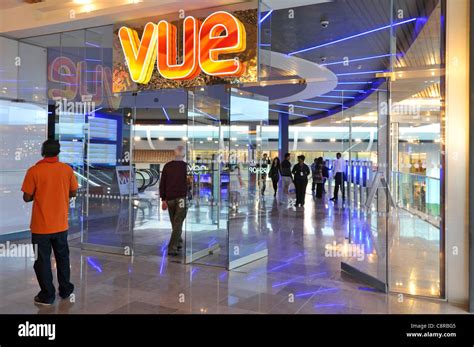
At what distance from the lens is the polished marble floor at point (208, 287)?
3.62m

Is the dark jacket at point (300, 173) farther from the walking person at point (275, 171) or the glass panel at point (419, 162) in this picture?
the glass panel at point (419, 162)

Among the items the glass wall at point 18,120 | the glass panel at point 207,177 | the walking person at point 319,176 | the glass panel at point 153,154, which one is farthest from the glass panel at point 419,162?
the glass wall at point 18,120

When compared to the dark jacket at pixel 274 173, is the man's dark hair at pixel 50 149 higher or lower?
higher

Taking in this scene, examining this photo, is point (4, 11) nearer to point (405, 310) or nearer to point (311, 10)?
point (311, 10)

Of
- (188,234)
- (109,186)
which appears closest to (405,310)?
(188,234)

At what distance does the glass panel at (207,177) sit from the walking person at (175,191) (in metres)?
0.17

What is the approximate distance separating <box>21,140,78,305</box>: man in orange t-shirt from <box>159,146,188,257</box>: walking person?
1.89 meters

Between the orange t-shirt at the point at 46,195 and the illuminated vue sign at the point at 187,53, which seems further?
the illuminated vue sign at the point at 187,53

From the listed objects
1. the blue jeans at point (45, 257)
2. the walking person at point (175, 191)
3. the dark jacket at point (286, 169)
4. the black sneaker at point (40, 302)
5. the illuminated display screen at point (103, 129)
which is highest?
the illuminated display screen at point (103, 129)

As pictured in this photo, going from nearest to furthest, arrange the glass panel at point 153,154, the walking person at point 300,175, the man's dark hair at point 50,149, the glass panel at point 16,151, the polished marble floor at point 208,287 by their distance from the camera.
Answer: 1. the polished marble floor at point 208,287
2. the man's dark hair at point 50,149
3. the glass panel at point 16,151
4. the glass panel at point 153,154
5. the walking person at point 300,175

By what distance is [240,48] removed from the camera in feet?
16.0

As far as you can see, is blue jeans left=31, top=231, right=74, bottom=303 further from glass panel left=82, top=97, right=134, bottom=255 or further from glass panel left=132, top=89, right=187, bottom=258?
glass panel left=82, top=97, right=134, bottom=255

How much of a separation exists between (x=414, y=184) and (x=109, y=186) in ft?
26.3

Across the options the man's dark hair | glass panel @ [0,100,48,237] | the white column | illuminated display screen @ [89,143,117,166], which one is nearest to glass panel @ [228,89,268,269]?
the man's dark hair
